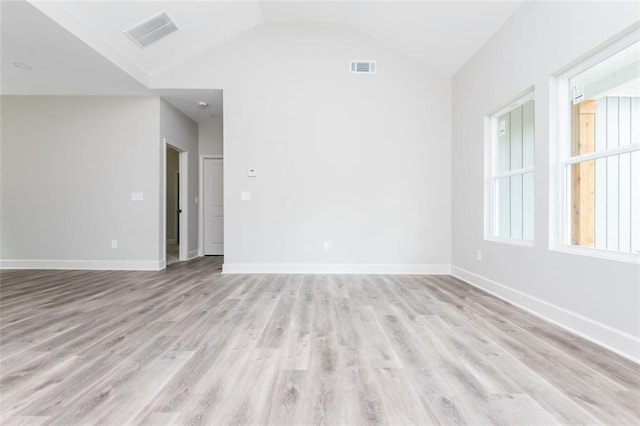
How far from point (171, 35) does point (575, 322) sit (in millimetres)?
5151

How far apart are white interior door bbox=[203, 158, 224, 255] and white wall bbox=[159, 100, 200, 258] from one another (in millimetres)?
201

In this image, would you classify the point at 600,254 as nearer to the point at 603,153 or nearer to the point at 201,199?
the point at 603,153

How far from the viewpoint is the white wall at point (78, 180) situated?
4871mm

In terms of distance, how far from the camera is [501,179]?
3529 millimetres

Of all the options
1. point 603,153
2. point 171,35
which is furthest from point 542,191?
point 171,35

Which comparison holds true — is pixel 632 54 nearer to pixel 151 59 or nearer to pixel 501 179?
pixel 501 179

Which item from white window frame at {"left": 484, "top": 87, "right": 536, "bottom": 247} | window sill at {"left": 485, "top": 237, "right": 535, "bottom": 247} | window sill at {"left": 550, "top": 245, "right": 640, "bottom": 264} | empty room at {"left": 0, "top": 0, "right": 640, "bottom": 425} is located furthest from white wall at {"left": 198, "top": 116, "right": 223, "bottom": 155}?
window sill at {"left": 550, "top": 245, "right": 640, "bottom": 264}

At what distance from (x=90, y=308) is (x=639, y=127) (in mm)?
4344

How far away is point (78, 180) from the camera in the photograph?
4.91 meters

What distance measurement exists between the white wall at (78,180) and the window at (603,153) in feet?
16.7

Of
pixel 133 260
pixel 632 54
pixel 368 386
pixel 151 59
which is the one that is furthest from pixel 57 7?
pixel 632 54

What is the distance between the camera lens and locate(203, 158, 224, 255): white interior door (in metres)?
6.48

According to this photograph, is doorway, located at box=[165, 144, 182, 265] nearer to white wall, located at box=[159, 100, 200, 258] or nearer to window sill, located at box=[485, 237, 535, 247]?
white wall, located at box=[159, 100, 200, 258]

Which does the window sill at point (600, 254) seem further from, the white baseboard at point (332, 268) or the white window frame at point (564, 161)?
the white baseboard at point (332, 268)
